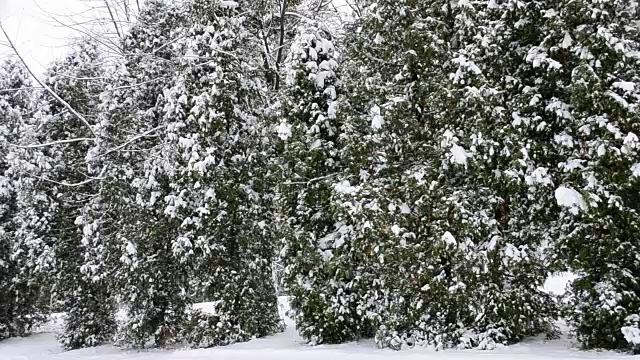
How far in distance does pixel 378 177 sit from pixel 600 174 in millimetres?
3192

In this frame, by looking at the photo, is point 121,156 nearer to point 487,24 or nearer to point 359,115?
point 359,115

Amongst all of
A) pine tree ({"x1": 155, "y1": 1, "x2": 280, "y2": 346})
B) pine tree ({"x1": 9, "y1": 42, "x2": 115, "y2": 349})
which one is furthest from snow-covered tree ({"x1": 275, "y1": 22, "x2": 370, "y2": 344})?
pine tree ({"x1": 9, "y1": 42, "x2": 115, "y2": 349})

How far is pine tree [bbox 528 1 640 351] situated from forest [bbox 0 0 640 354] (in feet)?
0.09

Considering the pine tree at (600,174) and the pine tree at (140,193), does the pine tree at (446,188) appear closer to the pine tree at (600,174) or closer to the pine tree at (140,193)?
the pine tree at (600,174)

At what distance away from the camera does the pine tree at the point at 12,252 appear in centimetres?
1538

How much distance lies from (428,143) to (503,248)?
6.41ft

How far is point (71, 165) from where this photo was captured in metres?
13.8

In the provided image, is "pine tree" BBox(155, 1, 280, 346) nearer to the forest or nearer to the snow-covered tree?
the forest

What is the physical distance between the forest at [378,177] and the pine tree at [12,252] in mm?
3768

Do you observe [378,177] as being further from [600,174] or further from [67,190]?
[67,190]

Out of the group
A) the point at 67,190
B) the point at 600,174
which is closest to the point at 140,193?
the point at 67,190

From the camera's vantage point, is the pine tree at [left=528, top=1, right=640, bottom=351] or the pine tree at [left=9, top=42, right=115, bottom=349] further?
the pine tree at [left=9, top=42, right=115, bottom=349]

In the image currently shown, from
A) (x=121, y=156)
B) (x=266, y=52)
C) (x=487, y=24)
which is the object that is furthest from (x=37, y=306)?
(x=487, y=24)

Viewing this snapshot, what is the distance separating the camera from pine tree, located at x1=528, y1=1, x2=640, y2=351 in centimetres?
698
